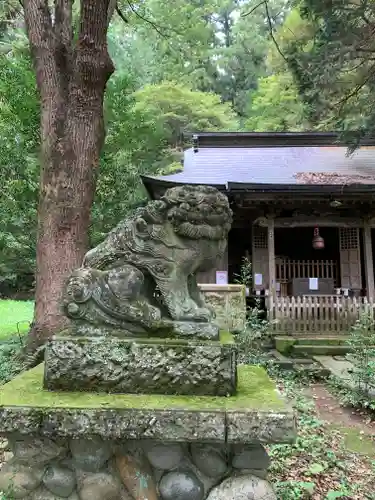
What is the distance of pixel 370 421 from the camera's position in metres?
4.35

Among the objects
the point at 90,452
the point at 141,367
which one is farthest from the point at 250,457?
the point at 90,452

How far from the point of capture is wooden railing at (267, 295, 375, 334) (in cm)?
865

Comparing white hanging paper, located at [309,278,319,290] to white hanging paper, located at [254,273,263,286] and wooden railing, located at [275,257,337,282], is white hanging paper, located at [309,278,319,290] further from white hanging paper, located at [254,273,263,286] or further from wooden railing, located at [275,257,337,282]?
white hanging paper, located at [254,273,263,286]

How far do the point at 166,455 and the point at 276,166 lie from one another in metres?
10.4

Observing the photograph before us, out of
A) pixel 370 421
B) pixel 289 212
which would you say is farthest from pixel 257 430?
pixel 289 212

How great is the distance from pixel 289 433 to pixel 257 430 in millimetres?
151

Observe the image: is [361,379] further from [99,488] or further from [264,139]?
[264,139]

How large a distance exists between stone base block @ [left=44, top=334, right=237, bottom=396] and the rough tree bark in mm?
3101

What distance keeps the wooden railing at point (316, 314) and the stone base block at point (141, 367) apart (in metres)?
6.74

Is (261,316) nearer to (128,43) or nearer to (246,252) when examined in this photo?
(246,252)

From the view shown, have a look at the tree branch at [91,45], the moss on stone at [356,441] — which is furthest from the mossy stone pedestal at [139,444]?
the tree branch at [91,45]

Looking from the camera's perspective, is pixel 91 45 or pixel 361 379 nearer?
pixel 361 379

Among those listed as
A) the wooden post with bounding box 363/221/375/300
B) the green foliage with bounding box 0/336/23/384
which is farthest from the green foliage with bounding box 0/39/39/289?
the wooden post with bounding box 363/221/375/300

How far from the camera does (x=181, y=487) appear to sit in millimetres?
1981
